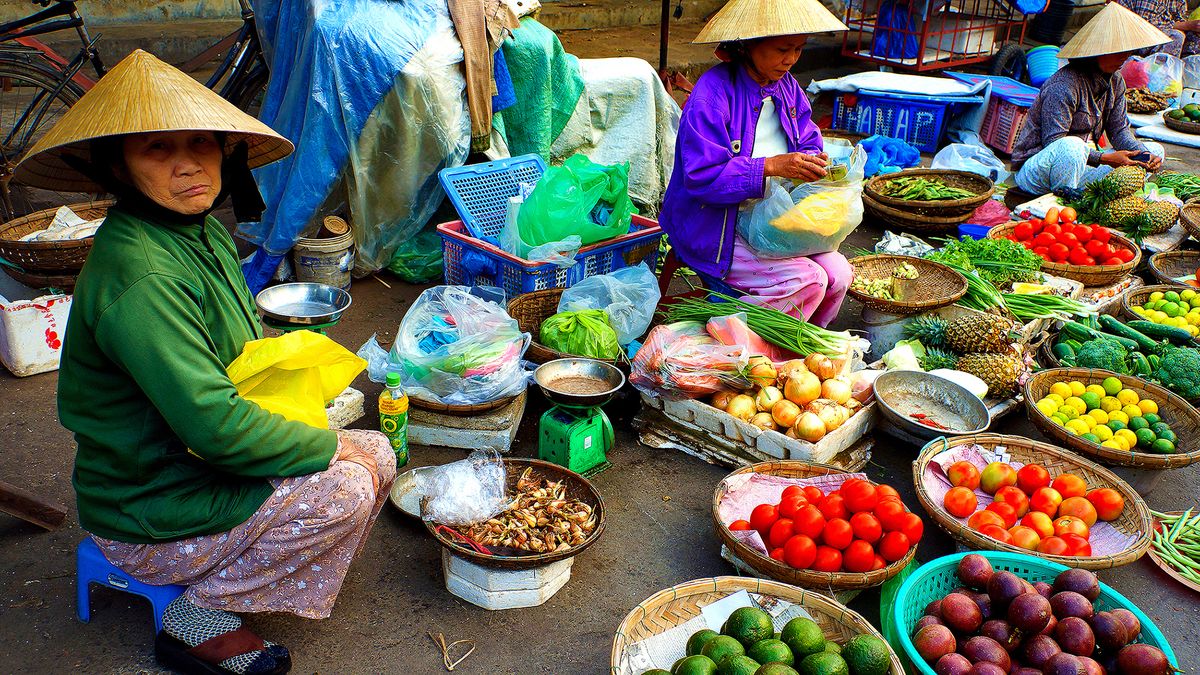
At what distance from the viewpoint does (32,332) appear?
12.3 ft

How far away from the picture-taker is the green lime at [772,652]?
2.08m

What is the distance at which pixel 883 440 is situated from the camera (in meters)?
3.81

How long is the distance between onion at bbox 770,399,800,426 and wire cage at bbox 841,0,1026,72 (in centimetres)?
607

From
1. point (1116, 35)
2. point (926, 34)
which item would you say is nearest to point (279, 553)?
point (1116, 35)

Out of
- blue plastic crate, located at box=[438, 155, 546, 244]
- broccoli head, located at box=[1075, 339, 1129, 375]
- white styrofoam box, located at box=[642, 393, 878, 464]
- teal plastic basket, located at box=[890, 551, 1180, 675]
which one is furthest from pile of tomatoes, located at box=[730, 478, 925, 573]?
blue plastic crate, located at box=[438, 155, 546, 244]

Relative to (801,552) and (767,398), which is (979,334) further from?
(801,552)

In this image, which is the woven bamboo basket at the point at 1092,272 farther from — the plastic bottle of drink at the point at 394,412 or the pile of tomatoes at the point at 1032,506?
the plastic bottle of drink at the point at 394,412

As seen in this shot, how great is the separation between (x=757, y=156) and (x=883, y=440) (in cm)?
134

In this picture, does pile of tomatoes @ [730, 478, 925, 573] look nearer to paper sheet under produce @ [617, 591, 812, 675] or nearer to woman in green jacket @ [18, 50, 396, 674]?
paper sheet under produce @ [617, 591, 812, 675]

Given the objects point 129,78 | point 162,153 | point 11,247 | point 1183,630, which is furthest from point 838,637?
point 11,247

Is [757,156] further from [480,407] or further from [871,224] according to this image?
[871,224]

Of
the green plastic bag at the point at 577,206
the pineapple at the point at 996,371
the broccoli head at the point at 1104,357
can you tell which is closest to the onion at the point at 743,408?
the pineapple at the point at 996,371

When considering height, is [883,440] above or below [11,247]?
below

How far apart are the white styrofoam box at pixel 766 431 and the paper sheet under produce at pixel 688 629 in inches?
33.6
